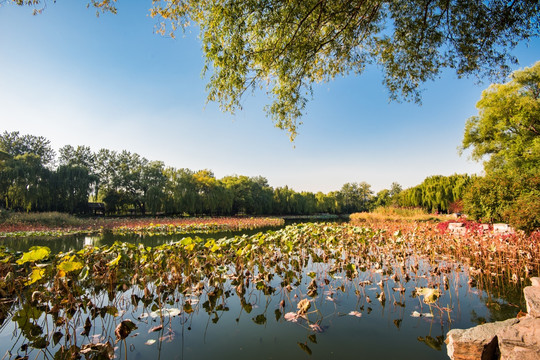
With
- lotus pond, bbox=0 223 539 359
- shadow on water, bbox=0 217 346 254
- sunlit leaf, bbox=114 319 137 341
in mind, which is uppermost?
sunlit leaf, bbox=114 319 137 341

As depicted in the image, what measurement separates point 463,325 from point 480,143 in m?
23.1

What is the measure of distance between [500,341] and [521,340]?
0.42ft

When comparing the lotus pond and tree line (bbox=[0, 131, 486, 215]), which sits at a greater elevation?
tree line (bbox=[0, 131, 486, 215])

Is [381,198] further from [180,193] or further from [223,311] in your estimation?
[223,311]

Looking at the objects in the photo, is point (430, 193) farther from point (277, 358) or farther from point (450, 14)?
point (277, 358)

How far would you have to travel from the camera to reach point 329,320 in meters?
2.91

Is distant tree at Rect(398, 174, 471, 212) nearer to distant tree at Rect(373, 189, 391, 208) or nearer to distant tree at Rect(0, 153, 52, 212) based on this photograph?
distant tree at Rect(373, 189, 391, 208)

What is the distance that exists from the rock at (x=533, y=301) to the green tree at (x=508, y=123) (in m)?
17.4

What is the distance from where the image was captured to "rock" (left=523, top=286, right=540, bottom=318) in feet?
7.07

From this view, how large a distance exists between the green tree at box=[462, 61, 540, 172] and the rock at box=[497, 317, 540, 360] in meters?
18.1

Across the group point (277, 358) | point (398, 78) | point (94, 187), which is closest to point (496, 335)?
point (277, 358)

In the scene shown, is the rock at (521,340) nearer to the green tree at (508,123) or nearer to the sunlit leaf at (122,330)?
the sunlit leaf at (122,330)

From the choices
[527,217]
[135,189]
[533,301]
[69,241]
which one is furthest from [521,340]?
[135,189]

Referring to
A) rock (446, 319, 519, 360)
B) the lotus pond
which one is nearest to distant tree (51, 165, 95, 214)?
the lotus pond
